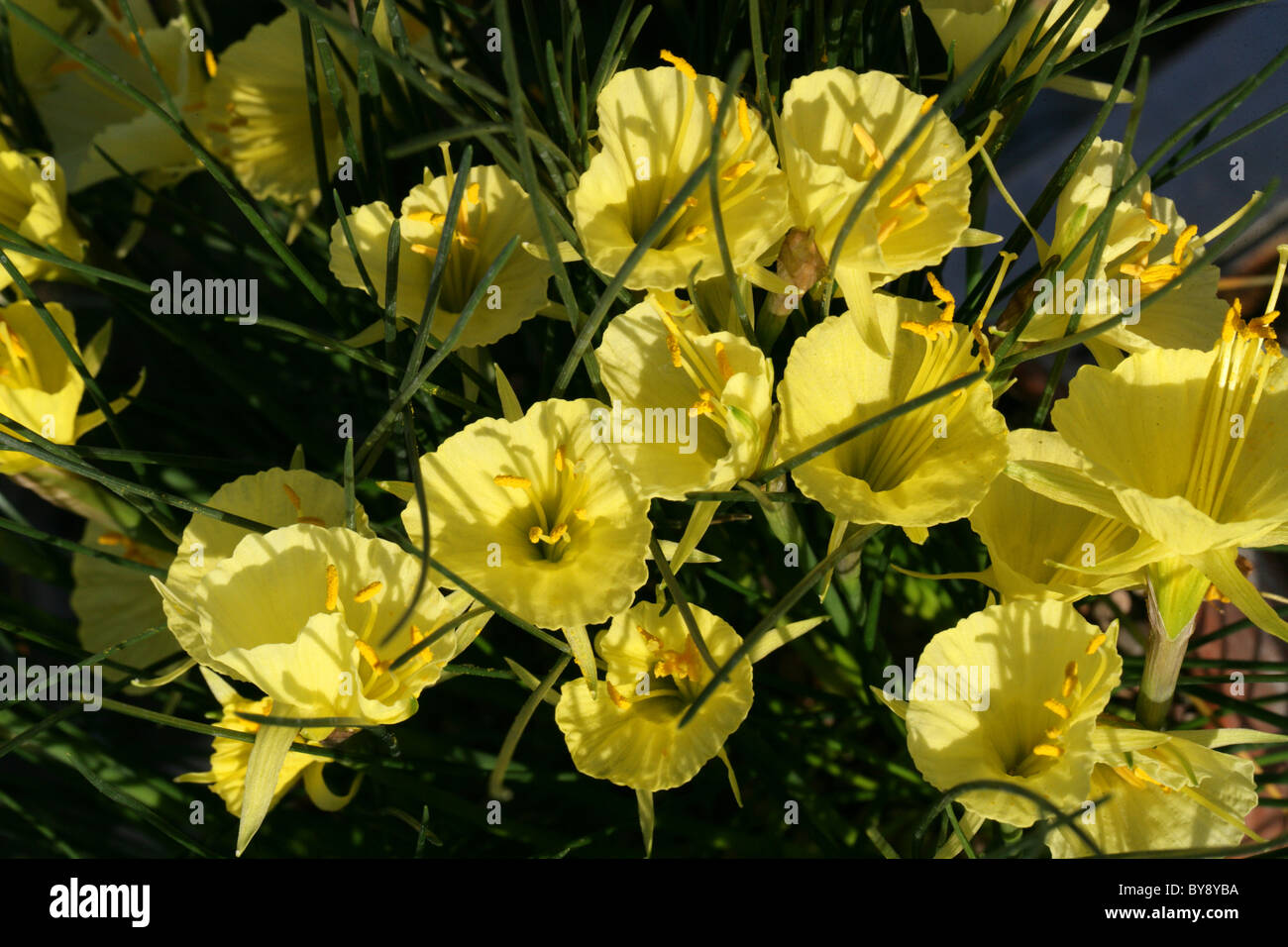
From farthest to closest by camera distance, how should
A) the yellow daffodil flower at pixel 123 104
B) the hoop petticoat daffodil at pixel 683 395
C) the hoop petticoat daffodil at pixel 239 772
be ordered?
the yellow daffodil flower at pixel 123 104 → the hoop petticoat daffodil at pixel 239 772 → the hoop petticoat daffodil at pixel 683 395

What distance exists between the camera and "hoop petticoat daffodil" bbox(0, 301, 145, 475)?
463 mm

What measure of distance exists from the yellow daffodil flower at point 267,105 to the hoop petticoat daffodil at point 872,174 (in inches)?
12.0

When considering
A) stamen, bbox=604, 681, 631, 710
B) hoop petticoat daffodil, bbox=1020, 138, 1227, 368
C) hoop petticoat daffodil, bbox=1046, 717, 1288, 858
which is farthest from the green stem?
stamen, bbox=604, 681, 631, 710

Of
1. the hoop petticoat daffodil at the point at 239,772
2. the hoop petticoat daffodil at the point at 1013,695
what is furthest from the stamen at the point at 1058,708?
the hoop petticoat daffodil at the point at 239,772

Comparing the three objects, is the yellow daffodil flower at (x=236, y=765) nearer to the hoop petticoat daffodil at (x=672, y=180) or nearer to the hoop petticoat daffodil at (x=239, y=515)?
the hoop petticoat daffodil at (x=239, y=515)

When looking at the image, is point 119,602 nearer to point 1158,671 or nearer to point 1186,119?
point 1158,671

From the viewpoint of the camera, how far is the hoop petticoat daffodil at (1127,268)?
394 mm

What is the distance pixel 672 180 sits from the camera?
409mm

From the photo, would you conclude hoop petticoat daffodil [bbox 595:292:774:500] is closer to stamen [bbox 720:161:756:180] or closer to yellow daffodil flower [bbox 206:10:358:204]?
stamen [bbox 720:161:756:180]

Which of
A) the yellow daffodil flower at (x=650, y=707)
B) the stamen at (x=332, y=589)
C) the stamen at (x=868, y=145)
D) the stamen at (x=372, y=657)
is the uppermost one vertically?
the stamen at (x=868, y=145)

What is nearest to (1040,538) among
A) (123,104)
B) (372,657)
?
(372,657)

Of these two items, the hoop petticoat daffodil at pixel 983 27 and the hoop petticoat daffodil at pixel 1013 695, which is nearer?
the hoop petticoat daffodil at pixel 1013 695
